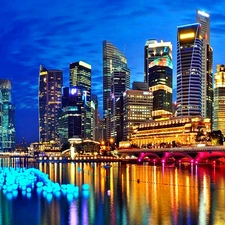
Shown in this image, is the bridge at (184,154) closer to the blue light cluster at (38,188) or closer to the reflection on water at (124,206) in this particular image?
the reflection on water at (124,206)

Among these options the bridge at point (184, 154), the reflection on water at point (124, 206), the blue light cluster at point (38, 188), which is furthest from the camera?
the bridge at point (184, 154)

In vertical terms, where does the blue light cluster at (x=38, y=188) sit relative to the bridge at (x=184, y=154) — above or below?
below

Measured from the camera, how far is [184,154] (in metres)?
123

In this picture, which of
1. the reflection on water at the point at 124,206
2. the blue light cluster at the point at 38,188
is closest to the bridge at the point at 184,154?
the reflection on water at the point at 124,206

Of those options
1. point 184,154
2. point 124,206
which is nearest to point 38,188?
point 124,206

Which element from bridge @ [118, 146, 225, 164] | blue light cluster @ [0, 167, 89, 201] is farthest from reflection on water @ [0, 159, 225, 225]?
bridge @ [118, 146, 225, 164]

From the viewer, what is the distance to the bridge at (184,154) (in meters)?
111

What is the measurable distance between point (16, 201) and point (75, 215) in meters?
14.5

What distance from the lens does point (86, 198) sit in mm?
58125

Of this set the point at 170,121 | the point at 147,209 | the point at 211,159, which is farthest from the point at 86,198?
the point at 170,121

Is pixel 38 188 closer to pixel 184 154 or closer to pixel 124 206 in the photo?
pixel 124 206

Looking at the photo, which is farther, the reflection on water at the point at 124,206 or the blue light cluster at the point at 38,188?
the blue light cluster at the point at 38,188

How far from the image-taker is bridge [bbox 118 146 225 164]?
11075 cm

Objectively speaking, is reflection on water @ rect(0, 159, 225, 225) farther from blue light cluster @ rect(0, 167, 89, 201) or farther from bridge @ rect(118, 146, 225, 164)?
bridge @ rect(118, 146, 225, 164)
